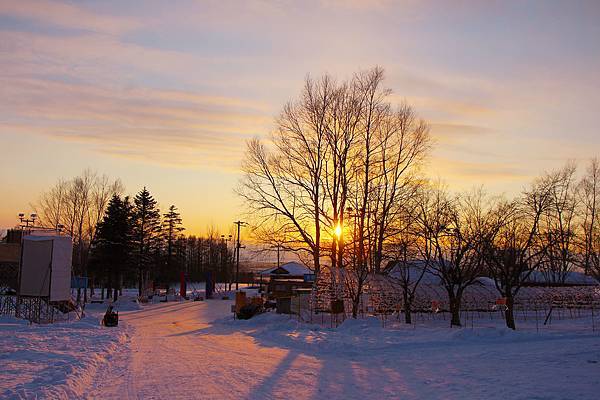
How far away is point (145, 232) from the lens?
225ft

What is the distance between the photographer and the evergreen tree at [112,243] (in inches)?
2167

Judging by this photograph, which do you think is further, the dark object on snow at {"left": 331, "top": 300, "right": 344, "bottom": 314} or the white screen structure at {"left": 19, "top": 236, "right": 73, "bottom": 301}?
the white screen structure at {"left": 19, "top": 236, "right": 73, "bottom": 301}

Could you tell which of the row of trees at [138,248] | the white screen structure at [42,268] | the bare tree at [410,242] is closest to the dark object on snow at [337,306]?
the bare tree at [410,242]

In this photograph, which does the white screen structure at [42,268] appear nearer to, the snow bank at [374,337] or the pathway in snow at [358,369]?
the pathway in snow at [358,369]

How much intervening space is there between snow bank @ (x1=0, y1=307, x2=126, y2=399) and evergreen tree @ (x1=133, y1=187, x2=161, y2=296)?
42386mm

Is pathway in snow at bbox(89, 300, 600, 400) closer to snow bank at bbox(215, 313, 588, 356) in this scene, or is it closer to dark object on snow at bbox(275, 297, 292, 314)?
snow bank at bbox(215, 313, 588, 356)

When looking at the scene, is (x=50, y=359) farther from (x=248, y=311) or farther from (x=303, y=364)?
(x=248, y=311)

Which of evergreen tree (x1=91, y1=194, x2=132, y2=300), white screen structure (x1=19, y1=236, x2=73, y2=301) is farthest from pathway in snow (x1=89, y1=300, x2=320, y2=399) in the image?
evergreen tree (x1=91, y1=194, x2=132, y2=300)

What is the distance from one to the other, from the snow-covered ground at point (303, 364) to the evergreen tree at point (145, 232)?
4200 centimetres

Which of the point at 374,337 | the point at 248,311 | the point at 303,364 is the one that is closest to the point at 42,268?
the point at 248,311

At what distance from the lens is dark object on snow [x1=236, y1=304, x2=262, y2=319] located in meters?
32.6

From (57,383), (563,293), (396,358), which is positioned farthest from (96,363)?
(563,293)

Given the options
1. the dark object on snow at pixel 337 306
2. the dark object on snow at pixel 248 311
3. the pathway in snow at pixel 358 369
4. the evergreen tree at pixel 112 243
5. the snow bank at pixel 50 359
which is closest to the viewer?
the snow bank at pixel 50 359

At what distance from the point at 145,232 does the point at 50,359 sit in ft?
183
